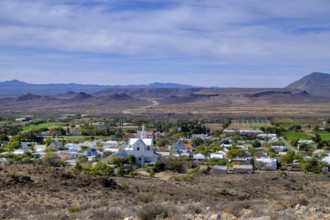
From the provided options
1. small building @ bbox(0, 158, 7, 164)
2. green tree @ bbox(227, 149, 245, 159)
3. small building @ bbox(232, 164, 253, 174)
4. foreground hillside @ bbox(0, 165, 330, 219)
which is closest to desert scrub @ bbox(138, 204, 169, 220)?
foreground hillside @ bbox(0, 165, 330, 219)

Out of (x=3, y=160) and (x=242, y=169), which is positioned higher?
(x=3, y=160)

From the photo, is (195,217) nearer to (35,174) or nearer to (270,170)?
(35,174)

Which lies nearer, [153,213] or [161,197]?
[153,213]

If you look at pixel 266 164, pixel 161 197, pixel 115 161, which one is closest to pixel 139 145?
pixel 115 161

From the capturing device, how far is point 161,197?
791 inches

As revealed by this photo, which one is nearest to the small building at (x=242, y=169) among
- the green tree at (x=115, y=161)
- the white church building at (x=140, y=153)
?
the white church building at (x=140, y=153)

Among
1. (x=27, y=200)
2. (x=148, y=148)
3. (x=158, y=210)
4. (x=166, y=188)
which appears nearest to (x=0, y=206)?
(x=27, y=200)

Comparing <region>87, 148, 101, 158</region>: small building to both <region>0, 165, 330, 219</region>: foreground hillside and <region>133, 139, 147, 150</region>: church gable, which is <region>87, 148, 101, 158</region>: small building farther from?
<region>0, 165, 330, 219</region>: foreground hillside

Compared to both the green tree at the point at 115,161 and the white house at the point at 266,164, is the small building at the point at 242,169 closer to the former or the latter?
the white house at the point at 266,164

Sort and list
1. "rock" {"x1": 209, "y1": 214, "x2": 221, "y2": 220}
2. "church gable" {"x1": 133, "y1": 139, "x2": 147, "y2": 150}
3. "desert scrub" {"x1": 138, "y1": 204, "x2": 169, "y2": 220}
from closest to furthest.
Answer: "rock" {"x1": 209, "y1": 214, "x2": 221, "y2": 220} < "desert scrub" {"x1": 138, "y1": 204, "x2": 169, "y2": 220} < "church gable" {"x1": 133, "y1": 139, "x2": 147, "y2": 150}

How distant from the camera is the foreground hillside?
39.9 ft

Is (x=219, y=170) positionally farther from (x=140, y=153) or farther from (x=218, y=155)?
(x=218, y=155)

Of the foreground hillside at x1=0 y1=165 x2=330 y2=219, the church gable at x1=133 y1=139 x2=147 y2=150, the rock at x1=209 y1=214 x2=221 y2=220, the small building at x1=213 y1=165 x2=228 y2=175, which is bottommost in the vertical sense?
the small building at x1=213 y1=165 x2=228 y2=175

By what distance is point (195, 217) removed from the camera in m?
11.7
